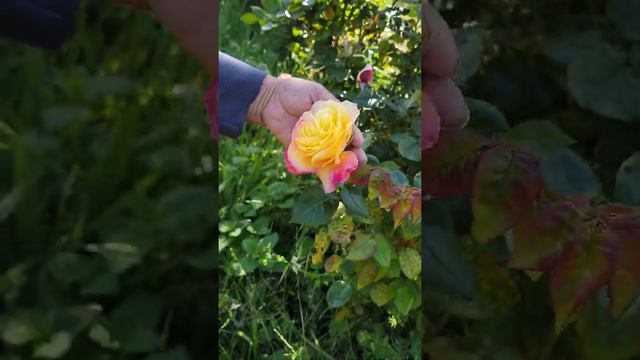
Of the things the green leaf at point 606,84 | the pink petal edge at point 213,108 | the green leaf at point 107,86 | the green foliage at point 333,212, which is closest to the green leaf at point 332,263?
the green foliage at point 333,212

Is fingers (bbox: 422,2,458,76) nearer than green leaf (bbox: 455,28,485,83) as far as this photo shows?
Yes

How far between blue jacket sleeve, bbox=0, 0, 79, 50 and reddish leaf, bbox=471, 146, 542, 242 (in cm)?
69

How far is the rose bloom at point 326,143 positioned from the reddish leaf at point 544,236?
241 millimetres

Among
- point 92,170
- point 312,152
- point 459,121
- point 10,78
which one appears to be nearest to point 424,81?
point 459,121

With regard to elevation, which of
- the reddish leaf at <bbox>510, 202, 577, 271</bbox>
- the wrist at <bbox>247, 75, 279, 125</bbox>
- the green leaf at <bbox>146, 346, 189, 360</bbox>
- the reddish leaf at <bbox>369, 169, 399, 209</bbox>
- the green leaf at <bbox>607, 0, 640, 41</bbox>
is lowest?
the green leaf at <bbox>146, 346, 189, 360</bbox>

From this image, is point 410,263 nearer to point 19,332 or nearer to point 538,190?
point 538,190

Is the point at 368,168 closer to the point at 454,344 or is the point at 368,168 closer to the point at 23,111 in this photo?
the point at 454,344

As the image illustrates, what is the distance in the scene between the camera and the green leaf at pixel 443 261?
1124mm

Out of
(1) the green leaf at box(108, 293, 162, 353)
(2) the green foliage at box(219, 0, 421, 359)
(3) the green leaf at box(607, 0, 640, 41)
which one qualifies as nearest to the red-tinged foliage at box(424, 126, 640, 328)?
(2) the green foliage at box(219, 0, 421, 359)

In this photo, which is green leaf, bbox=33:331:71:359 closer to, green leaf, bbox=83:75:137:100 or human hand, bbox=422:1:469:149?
green leaf, bbox=83:75:137:100

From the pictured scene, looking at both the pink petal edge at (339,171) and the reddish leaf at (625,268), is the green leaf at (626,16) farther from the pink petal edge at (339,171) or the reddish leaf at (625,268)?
the pink petal edge at (339,171)

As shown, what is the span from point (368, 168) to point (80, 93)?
546mm

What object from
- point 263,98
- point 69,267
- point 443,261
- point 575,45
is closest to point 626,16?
point 575,45

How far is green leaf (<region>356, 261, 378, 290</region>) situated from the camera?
1035 mm
